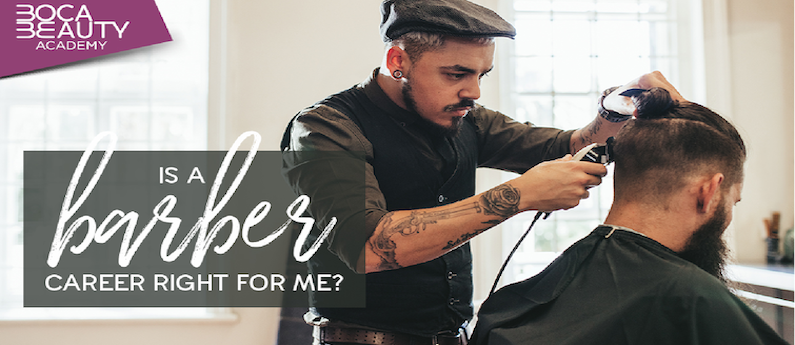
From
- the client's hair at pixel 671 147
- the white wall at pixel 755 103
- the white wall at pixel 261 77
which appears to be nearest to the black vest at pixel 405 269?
the client's hair at pixel 671 147

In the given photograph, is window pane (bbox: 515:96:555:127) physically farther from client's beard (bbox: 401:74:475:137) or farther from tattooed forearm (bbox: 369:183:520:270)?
tattooed forearm (bbox: 369:183:520:270)

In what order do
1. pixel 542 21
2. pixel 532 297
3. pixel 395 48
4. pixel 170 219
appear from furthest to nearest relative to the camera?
pixel 542 21, pixel 170 219, pixel 395 48, pixel 532 297

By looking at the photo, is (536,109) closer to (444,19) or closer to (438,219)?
(444,19)

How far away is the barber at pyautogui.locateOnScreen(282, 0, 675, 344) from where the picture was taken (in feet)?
3.56

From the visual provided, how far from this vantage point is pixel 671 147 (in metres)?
1.16

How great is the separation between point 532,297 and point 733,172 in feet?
1.82

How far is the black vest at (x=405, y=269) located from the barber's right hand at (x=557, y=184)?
0.35 m

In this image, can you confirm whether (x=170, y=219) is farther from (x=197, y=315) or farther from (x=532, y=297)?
(x=532, y=297)

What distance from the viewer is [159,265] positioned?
323cm

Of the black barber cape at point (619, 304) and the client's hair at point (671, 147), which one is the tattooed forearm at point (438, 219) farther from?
the client's hair at point (671, 147)

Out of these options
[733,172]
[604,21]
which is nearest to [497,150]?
[733,172]

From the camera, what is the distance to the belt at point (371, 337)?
4.28ft

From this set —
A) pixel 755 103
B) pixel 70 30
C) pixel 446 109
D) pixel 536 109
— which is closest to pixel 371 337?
pixel 446 109

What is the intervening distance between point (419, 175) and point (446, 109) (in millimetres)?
202
